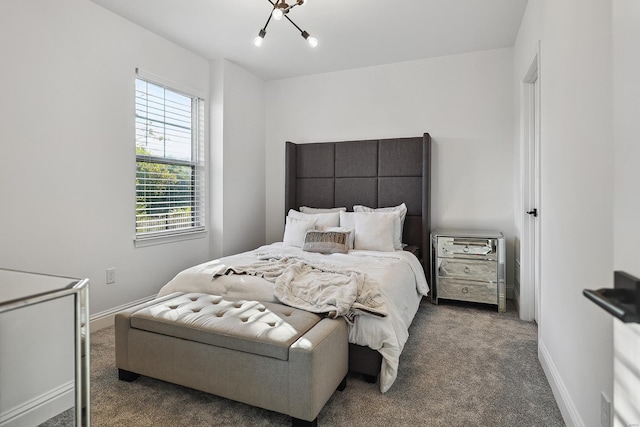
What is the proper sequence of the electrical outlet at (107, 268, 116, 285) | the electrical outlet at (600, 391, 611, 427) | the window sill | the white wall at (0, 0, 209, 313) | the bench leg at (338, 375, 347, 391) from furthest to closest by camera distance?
the window sill < the electrical outlet at (107, 268, 116, 285) < the white wall at (0, 0, 209, 313) < the bench leg at (338, 375, 347, 391) < the electrical outlet at (600, 391, 611, 427)

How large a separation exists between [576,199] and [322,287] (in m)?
1.41

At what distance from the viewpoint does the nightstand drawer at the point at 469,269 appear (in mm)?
3328

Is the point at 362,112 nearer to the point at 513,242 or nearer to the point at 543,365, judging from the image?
the point at 513,242

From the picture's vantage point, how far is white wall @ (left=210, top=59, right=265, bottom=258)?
3.98 meters

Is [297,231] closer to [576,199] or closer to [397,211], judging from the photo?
[397,211]

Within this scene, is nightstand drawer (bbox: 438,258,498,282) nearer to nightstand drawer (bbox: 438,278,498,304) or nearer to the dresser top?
nightstand drawer (bbox: 438,278,498,304)

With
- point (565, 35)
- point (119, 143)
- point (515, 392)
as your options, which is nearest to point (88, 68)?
point (119, 143)

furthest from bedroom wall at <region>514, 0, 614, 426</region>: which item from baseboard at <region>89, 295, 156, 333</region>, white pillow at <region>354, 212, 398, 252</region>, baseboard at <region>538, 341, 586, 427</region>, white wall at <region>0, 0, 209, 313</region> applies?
white wall at <region>0, 0, 209, 313</region>

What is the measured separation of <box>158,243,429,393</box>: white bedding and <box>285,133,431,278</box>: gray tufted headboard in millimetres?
709

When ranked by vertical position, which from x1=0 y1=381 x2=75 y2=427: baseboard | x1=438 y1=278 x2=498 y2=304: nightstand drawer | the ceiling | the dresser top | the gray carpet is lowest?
the gray carpet

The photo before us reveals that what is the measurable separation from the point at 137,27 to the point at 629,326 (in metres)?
3.90

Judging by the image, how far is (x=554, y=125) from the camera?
196 centimetres

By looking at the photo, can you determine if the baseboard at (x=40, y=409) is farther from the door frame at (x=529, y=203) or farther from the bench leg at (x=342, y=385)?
the door frame at (x=529, y=203)

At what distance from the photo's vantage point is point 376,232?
136 inches
